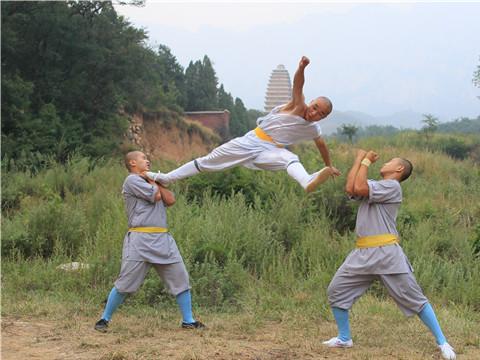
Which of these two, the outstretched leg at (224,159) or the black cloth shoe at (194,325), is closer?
the outstretched leg at (224,159)

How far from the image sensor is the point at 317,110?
19.9 ft

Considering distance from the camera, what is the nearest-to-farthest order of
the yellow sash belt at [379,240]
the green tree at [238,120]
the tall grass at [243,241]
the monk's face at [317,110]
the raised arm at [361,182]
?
the raised arm at [361,182] < the yellow sash belt at [379,240] < the monk's face at [317,110] < the tall grass at [243,241] < the green tree at [238,120]

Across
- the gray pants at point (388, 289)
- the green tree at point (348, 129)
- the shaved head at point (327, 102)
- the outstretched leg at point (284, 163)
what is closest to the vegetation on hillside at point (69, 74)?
the green tree at point (348, 129)

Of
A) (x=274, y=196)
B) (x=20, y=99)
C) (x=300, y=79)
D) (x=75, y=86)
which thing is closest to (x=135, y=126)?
(x=75, y=86)

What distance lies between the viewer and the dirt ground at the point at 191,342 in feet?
19.2

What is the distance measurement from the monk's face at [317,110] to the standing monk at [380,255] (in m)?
0.60

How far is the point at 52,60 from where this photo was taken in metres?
28.6

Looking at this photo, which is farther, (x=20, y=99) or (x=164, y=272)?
(x=20, y=99)

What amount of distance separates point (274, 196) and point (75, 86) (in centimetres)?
1909

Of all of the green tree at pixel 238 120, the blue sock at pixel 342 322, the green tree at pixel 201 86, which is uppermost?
the green tree at pixel 201 86

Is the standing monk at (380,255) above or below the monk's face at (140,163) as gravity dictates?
below

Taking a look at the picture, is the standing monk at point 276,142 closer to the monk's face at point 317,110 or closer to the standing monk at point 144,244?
the monk's face at point 317,110

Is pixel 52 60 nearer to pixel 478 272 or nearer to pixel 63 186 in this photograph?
pixel 63 186

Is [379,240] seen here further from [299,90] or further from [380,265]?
[299,90]
